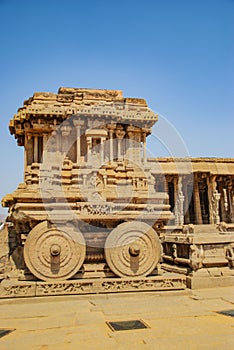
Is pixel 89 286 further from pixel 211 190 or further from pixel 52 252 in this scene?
pixel 211 190

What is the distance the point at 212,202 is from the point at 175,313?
2386 cm

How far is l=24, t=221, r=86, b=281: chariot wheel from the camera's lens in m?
8.98

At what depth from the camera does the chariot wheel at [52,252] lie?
898 centimetres

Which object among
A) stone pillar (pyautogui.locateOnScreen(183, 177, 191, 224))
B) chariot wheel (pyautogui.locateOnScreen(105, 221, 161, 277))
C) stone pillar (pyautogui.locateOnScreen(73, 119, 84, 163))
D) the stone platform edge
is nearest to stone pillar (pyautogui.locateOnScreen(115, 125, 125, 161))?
stone pillar (pyautogui.locateOnScreen(73, 119, 84, 163))

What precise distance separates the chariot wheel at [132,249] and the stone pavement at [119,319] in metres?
0.77

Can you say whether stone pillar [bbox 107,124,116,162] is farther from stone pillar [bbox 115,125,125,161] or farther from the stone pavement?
the stone pavement

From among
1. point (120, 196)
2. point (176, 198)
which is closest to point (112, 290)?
point (120, 196)

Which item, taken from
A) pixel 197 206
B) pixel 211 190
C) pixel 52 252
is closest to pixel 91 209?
pixel 52 252

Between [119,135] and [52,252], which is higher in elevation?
[119,135]

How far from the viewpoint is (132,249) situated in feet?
31.2

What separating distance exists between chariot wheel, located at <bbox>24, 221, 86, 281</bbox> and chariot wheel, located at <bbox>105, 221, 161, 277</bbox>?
0.84 m

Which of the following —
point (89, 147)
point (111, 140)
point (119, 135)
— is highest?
point (119, 135)

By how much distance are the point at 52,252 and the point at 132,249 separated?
212cm

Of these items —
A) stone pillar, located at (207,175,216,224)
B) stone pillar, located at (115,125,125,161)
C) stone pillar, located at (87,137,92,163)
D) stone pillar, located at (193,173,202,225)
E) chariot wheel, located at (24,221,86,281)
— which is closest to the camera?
chariot wheel, located at (24,221,86,281)
